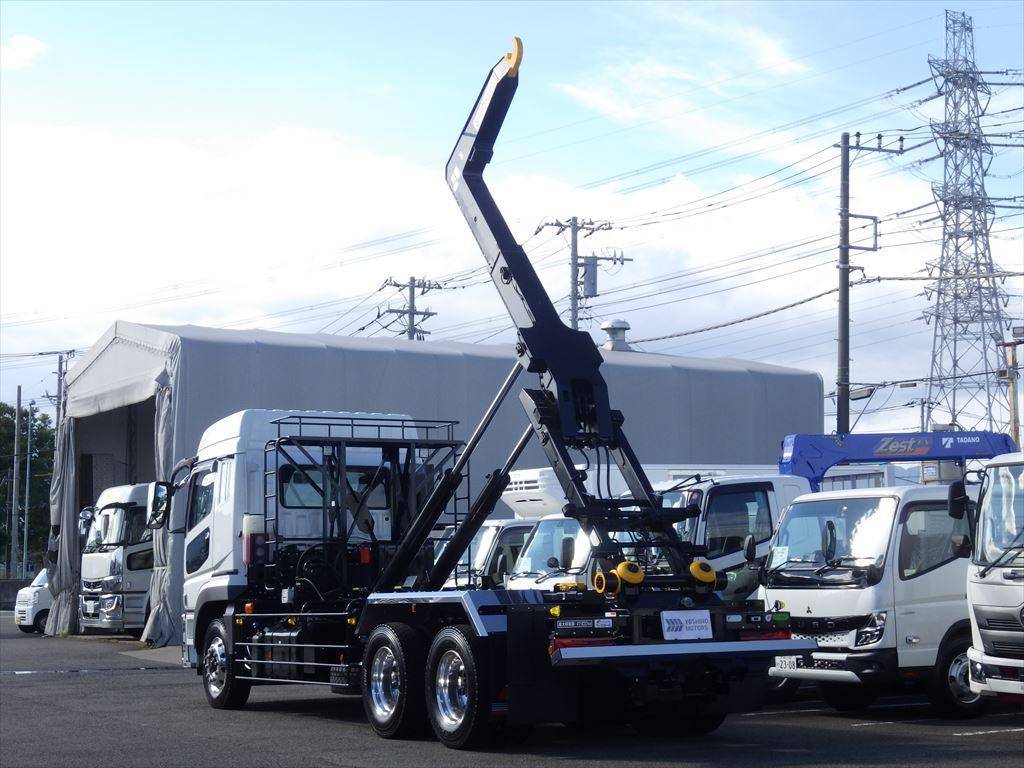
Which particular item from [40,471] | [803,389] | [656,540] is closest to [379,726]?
[656,540]

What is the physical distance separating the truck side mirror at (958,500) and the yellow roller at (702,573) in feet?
7.15

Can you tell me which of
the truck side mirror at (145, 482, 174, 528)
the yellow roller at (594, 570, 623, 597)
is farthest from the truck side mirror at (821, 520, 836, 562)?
the truck side mirror at (145, 482, 174, 528)

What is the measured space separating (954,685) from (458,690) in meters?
4.66

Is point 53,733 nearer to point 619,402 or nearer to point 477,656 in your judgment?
point 477,656

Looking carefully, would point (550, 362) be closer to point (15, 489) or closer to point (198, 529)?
point (198, 529)

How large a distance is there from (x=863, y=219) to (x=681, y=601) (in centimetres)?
2100

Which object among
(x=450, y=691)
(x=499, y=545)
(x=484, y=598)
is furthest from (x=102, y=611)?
(x=484, y=598)

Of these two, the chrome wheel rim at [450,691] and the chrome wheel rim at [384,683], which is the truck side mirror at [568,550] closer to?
the chrome wheel rim at [384,683]

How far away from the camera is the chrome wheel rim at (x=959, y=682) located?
1223cm

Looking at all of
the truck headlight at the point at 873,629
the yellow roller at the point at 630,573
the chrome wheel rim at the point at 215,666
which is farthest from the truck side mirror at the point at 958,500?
the chrome wheel rim at the point at 215,666

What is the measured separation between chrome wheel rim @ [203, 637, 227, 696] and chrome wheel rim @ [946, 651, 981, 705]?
716 centimetres

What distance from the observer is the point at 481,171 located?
13195 millimetres

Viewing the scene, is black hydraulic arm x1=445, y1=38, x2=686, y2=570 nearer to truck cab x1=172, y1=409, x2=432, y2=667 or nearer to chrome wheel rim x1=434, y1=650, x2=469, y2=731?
chrome wheel rim x1=434, y1=650, x2=469, y2=731

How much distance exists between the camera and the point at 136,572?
27281 mm
